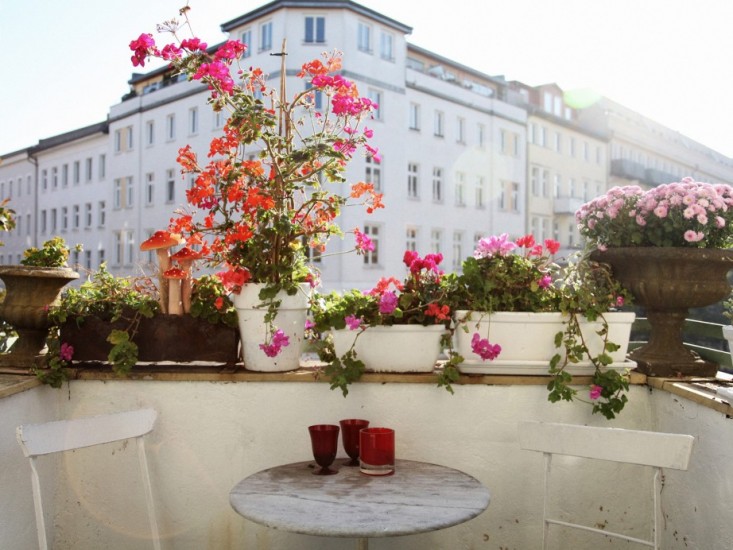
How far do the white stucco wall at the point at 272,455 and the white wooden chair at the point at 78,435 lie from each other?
0.24 meters

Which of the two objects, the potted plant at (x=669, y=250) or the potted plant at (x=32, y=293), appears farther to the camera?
the potted plant at (x=32, y=293)

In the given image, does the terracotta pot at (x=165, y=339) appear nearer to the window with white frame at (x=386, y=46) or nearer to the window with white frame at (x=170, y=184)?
the window with white frame at (x=386, y=46)

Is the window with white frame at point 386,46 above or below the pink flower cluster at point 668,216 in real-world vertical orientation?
above

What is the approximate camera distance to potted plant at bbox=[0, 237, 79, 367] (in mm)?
2297

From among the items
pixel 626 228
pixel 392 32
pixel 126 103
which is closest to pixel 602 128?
pixel 392 32

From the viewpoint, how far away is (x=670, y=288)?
2.20 meters

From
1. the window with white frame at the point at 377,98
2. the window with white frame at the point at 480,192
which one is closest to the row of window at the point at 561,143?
the window with white frame at the point at 480,192

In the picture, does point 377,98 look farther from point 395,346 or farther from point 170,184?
point 395,346

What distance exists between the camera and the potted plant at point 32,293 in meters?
2.30

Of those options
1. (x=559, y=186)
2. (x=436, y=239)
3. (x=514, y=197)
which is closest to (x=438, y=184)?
(x=436, y=239)

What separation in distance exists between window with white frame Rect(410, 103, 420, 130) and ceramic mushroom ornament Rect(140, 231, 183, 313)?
21.5 metres

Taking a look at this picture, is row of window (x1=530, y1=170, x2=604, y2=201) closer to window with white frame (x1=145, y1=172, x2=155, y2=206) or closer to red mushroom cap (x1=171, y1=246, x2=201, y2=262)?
window with white frame (x1=145, y1=172, x2=155, y2=206)

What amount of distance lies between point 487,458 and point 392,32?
22.1 metres

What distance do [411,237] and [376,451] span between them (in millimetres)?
21431
